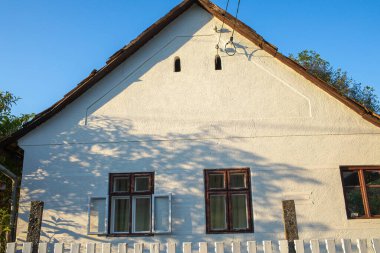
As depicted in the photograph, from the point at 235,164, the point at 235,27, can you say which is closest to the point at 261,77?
the point at 235,27

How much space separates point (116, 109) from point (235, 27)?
3697mm

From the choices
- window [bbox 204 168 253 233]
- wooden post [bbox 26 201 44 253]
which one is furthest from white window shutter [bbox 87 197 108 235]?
window [bbox 204 168 253 233]

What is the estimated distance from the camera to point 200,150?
8.79 meters

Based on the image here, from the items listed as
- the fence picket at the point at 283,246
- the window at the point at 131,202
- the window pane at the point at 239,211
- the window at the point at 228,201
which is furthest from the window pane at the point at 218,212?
the fence picket at the point at 283,246

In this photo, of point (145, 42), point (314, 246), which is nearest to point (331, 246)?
point (314, 246)

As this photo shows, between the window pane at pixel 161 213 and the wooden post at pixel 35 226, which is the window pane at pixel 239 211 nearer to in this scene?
the window pane at pixel 161 213

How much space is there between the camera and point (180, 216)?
328 inches

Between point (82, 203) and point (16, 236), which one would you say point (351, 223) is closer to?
point (82, 203)

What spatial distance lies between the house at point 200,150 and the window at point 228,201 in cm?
2

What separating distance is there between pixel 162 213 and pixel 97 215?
1492 millimetres

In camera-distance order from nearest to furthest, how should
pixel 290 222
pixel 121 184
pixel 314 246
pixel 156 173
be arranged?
pixel 314 246 < pixel 290 222 < pixel 156 173 < pixel 121 184

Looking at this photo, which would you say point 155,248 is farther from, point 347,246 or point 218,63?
point 218,63

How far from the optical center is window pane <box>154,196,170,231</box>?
829cm

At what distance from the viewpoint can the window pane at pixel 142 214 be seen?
331 inches
